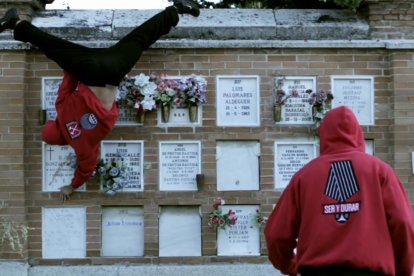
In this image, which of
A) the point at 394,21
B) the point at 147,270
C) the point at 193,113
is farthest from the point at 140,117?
the point at 394,21

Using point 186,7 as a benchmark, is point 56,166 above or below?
below

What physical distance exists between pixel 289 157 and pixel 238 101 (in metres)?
0.73

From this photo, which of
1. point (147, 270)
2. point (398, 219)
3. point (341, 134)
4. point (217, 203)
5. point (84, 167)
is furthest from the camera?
point (217, 203)

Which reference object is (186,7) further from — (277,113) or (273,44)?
(277,113)

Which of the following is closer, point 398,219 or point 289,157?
point 398,219

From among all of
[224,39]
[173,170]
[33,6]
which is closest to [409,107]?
[224,39]

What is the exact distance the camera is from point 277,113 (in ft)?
21.6

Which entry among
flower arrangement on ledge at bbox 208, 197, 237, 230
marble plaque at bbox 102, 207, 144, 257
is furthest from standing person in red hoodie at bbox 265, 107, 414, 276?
marble plaque at bbox 102, 207, 144, 257

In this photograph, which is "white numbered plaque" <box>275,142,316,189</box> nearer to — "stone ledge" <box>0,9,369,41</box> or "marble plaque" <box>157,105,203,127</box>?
"marble plaque" <box>157,105,203,127</box>

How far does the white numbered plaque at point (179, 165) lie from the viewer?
6.60 m

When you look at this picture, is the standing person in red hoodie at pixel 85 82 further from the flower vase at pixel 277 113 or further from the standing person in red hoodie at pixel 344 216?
the standing person in red hoodie at pixel 344 216

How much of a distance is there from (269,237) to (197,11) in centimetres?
307

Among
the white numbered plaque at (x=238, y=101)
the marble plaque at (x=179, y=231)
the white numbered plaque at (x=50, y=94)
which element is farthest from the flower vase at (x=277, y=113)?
the white numbered plaque at (x=50, y=94)

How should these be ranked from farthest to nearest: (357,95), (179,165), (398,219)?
(357,95) → (179,165) → (398,219)
